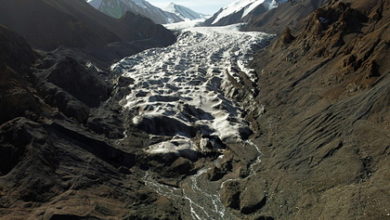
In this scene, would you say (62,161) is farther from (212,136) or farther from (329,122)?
(329,122)

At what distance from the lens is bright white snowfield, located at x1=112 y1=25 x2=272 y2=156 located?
326 feet

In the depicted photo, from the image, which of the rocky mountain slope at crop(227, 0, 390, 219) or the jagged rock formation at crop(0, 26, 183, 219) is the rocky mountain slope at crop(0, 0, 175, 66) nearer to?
the jagged rock formation at crop(0, 26, 183, 219)

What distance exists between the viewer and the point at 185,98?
125812 millimetres

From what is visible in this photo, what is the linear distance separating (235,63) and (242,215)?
373ft

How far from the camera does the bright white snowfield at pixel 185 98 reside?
9938cm

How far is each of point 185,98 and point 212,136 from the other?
31.5 metres

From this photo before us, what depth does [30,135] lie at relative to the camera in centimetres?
7569

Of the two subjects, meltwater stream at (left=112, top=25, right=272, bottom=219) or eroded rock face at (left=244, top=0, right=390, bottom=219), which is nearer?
eroded rock face at (left=244, top=0, right=390, bottom=219)

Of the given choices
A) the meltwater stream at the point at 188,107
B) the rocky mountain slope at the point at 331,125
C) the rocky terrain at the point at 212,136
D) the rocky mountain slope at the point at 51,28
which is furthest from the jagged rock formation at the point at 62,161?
the rocky mountain slope at the point at 51,28

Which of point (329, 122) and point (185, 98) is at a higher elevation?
point (329, 122)

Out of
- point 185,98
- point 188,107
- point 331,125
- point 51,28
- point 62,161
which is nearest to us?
point 62,161

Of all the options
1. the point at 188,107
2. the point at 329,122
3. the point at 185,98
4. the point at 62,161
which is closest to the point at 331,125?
the point at 329,122

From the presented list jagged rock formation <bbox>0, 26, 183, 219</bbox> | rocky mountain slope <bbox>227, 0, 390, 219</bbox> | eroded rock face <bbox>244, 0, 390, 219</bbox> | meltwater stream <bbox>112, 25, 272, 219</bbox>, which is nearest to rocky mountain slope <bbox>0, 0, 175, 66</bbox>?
meltwater stream <bbox>112, 25, 272, 219</bbox>

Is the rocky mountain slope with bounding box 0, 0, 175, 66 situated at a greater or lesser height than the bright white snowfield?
lesser
